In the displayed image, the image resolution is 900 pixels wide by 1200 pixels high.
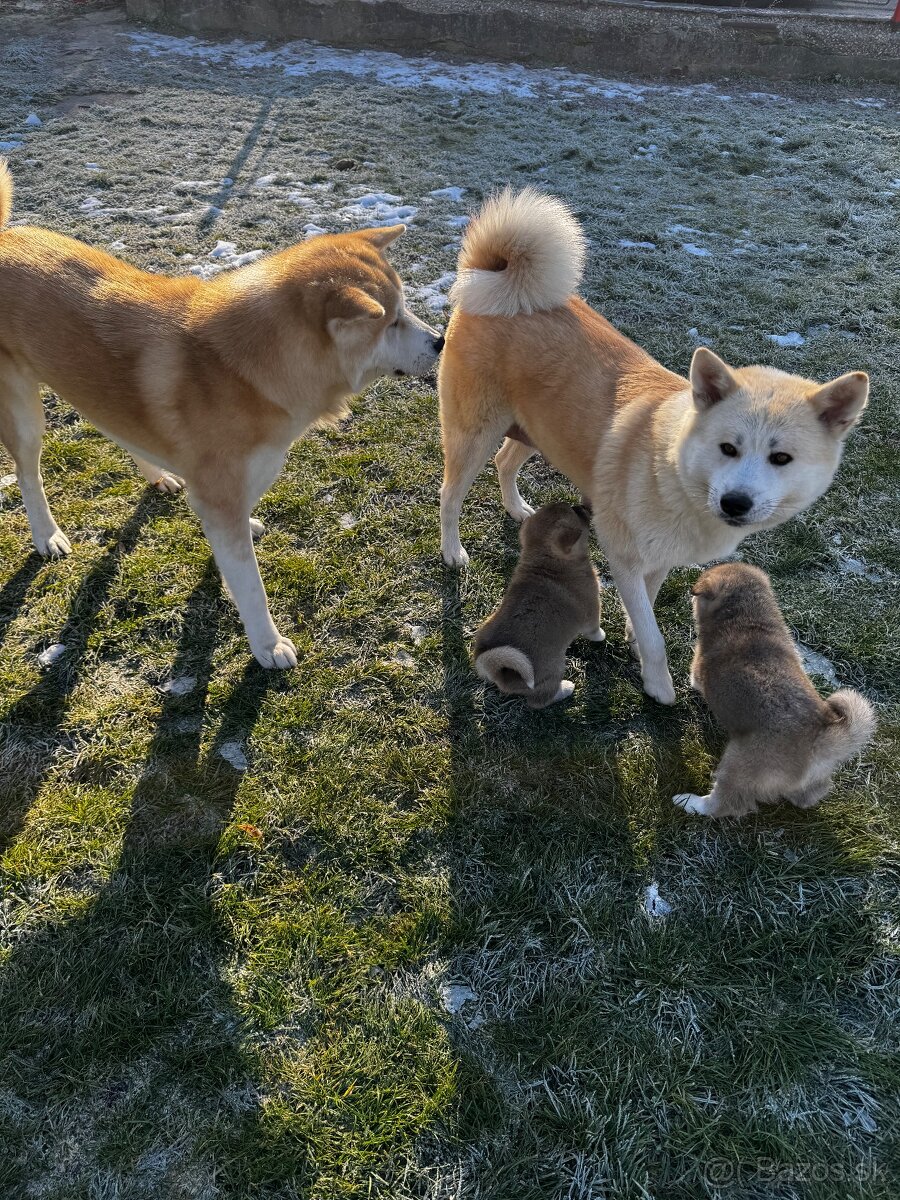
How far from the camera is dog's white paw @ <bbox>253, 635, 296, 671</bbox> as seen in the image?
308 centimetres

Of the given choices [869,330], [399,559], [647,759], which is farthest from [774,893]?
[869,330]

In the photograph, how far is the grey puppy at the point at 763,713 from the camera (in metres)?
2.31

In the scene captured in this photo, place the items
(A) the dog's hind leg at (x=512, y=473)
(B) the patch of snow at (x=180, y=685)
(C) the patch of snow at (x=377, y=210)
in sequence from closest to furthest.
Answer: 1. (B) the patch of snow at (x=180, y=685)
2. (A) the dog's hind leg at (x=512, y=473)
3. (C) the patch of snow at (x=377, y=210)

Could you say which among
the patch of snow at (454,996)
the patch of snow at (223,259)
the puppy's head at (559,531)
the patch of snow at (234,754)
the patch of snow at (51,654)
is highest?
the patch of snow at (223,259)

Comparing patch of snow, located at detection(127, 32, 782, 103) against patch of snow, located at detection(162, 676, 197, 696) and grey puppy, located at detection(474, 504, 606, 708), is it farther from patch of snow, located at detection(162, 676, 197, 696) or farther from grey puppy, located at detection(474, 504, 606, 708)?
patch of snow, located at detection(162, 676, 197, 696)

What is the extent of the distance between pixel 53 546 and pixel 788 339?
508cm

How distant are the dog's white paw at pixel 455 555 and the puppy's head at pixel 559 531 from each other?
493 mm

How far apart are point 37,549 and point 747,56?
40.2 ft

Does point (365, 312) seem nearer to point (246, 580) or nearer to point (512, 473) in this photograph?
point (246, 580)

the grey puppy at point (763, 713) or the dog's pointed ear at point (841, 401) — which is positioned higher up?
the dog's pointed ear at point (841, 401)

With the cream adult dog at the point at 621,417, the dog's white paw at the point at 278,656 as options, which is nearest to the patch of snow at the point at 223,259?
the cream adult dog at the point at 621,417

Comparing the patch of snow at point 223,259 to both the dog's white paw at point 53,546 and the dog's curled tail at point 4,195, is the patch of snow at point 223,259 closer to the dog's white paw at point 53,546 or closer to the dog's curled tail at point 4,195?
the dog's curled tail at point 4,195

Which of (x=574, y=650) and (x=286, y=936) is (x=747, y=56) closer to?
(x=574, y=650)

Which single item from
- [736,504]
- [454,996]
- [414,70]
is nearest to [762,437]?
[736,504]
